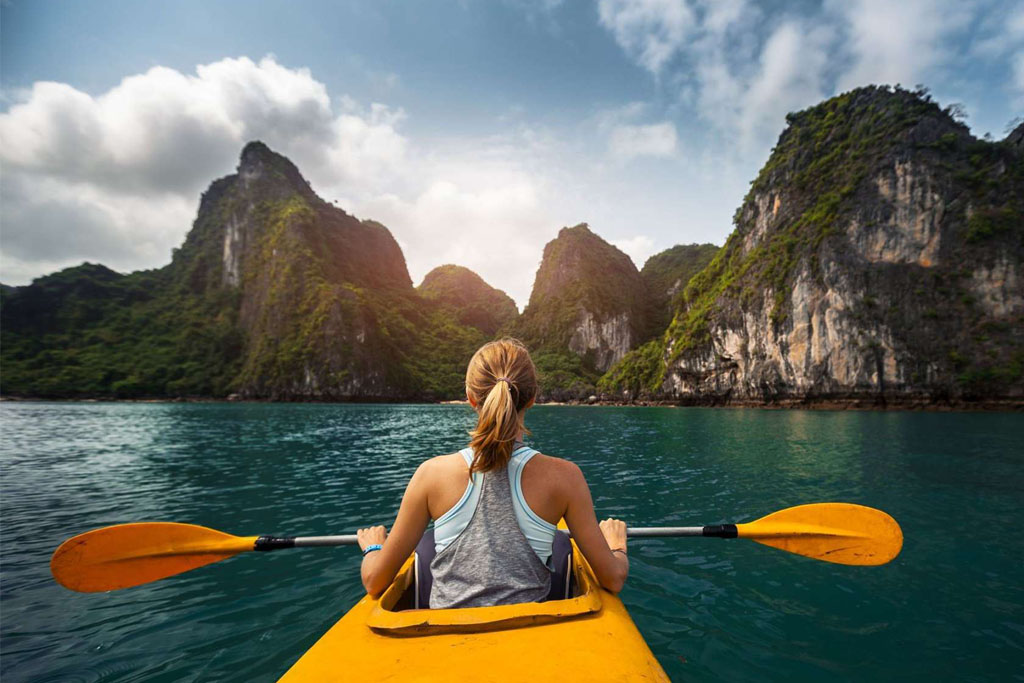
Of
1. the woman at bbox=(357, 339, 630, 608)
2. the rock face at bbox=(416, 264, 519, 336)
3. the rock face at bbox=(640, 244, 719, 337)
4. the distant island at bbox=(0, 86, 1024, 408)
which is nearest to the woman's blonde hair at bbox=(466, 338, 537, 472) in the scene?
the woman at bbox=(357, 339, 630, 608)

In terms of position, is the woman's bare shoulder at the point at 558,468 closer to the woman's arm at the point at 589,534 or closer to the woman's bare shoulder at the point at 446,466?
the woman's arm at the point at 589,534

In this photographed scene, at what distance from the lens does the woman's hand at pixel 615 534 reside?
252cm

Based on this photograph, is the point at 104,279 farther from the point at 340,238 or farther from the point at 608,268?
the point at 608,268

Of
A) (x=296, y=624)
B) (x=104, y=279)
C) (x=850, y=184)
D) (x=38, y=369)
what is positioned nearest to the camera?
(x=296, y=624)

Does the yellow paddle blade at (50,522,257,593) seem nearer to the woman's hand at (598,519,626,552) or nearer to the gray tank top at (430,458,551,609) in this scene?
the gray tank top at (430,458,551,609)

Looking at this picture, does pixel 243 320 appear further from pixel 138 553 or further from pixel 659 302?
pixel 659 302

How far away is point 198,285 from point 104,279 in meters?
18.2

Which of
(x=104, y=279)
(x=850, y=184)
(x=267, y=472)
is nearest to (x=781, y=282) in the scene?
(x=850, y=184)

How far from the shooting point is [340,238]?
12019 cm

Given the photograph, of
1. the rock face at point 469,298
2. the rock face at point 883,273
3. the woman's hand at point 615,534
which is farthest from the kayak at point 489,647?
the rock face at point 469,298

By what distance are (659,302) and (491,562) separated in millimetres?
145597

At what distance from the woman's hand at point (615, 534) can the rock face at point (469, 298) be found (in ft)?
490

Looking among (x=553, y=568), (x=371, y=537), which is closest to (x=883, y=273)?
(x=553, y=568)

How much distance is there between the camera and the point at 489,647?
1.65 meters
